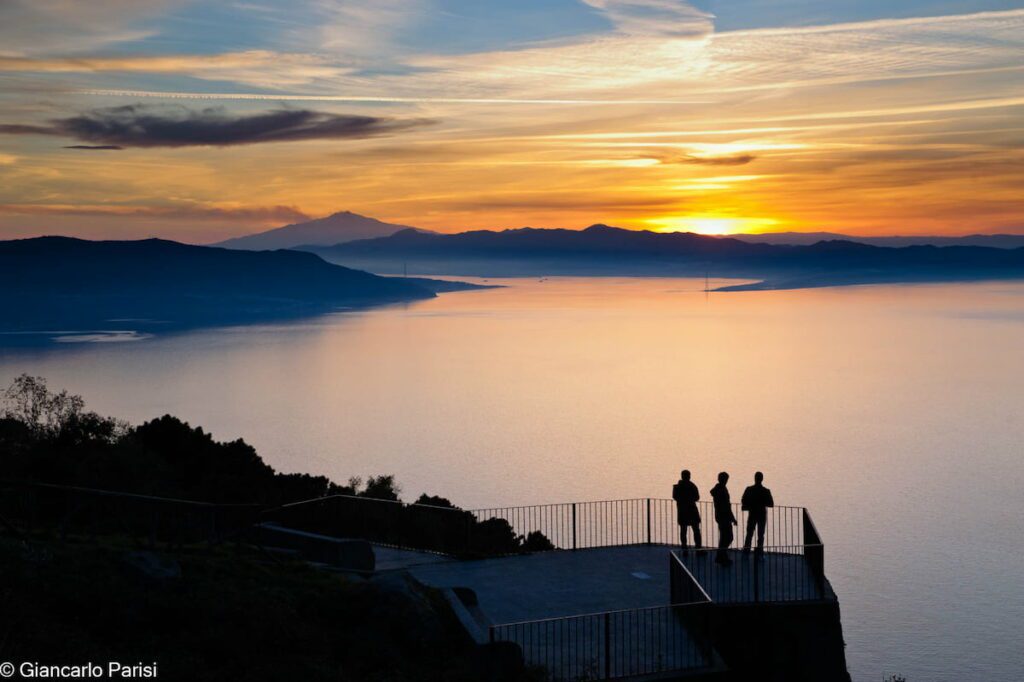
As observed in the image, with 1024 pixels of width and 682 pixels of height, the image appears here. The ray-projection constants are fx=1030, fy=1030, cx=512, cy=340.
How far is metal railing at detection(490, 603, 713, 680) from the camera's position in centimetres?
1331

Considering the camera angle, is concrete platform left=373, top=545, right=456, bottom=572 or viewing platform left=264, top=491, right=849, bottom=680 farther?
concrete platform left=373, top=545, right=456, bottom=572

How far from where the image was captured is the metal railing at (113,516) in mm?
16844

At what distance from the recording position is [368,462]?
275 feet

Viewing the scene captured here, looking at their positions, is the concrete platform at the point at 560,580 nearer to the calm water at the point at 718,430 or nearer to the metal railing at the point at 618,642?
the metal railing at the point at 618,642

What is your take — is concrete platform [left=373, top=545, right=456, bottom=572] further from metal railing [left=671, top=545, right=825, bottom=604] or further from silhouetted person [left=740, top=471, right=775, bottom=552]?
silhouetted person [left=740, top=471, right=775, bottom=552]

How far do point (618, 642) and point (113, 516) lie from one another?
56.1 feet

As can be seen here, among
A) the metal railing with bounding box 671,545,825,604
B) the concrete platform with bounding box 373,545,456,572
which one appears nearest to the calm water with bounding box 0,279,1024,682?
the metal railing with bounding box 671,545,825,604

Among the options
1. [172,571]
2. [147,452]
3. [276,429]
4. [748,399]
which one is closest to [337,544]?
[172,571]

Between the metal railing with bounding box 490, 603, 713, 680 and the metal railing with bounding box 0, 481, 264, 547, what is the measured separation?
20.1 ft

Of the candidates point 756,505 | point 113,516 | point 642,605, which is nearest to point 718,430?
point 113,516

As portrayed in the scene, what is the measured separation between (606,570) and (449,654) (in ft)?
18.6

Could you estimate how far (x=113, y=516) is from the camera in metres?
26.6

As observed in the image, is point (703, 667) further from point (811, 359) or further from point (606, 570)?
point (811, 359)

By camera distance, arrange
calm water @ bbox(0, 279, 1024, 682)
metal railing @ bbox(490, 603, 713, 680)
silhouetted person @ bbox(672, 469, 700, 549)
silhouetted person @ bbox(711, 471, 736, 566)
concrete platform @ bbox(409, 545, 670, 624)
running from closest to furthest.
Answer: metal railing @ bbox(490, 603, 713, 680)
concrete platform @ bbox(409, 545, 670, 624)
silhouetted person @ bbox(711, 471, 736, 566)
silhouetted person @ bbox(672, 469, 700, 549)
calm water @ bbox(0, 279, 1024, 682)
